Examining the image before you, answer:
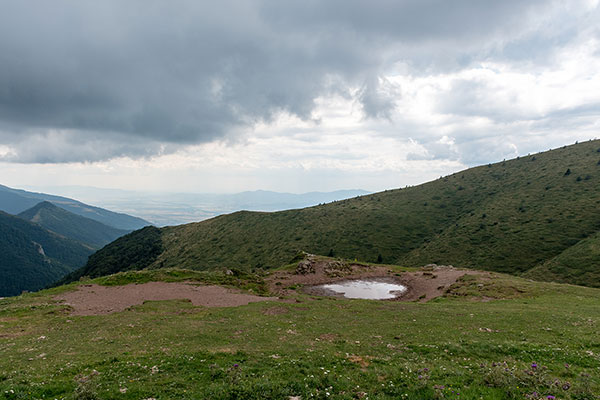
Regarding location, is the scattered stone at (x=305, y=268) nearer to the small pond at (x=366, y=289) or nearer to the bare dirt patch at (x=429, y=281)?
the small pond at (x=366, y=289)

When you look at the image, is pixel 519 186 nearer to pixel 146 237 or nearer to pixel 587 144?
pixel 587 144

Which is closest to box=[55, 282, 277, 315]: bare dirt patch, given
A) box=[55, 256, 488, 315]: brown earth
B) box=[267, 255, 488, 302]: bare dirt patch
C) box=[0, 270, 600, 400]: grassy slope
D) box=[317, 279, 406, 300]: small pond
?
box=[55, 256, 488, 315]: brown earth

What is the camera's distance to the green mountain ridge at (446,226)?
73688 mm

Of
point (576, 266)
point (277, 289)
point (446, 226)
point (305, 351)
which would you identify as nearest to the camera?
point (305, 351)

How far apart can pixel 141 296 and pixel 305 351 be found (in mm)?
29699

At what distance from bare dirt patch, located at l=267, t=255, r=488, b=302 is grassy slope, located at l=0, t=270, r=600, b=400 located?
1137 centimetres

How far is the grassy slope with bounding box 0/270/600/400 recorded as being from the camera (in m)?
12.3

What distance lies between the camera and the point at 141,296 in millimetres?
38188

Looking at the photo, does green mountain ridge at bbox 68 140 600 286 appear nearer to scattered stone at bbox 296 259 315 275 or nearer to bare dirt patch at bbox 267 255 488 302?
bare dirt patch at bbox 267 255 488 302

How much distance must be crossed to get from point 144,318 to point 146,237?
15361 cm

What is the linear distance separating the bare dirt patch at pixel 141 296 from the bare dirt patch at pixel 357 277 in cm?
848

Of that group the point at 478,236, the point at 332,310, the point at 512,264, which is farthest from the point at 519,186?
the point at 332,310

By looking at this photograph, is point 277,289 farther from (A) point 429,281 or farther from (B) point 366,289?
(A) point 429,281

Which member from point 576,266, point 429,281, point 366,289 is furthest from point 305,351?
point 576,266
